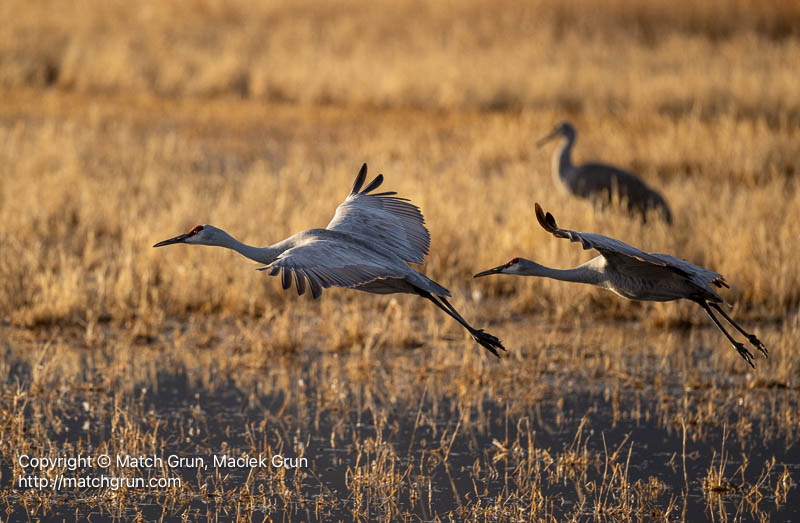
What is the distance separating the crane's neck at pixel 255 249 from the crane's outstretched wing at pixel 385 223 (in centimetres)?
44

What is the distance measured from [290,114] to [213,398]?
38.1 ft

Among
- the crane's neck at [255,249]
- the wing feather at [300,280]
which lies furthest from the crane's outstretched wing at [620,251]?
the crane's neck at [255,249]

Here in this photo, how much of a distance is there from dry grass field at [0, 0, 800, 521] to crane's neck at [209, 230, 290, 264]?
0.91 metres

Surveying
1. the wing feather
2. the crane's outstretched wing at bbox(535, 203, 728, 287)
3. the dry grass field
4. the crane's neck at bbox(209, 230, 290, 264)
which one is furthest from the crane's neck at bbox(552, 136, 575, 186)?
the wing feather

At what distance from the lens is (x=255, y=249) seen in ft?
20.0

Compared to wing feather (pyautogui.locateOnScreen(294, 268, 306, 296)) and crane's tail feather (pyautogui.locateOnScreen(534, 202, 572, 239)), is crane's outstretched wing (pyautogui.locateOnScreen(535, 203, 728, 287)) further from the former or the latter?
wing feather (pyautogui.locateOnScreen(294, 268, 306, 296))

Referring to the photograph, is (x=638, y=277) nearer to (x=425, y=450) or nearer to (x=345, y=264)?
(x=425, y=450)

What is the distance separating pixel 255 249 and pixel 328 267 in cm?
97

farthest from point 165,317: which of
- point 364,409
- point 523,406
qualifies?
point 523,406

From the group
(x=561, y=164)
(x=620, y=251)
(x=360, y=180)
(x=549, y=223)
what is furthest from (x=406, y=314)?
(x=561, y=164)

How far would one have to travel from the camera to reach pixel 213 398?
22.1 feet

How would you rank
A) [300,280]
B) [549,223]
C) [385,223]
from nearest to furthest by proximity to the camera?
[300,280]
[549,223]
[385,223]

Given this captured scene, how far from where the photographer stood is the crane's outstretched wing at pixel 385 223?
251 inches

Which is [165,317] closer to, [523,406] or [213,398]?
[213,398]
